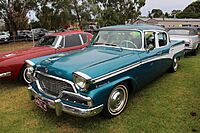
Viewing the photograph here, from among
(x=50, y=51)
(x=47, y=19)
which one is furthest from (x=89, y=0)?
(x=50, y=51)

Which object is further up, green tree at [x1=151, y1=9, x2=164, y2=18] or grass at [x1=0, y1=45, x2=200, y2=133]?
green tree at [x1=151, y1=9, x2=164, y2=18]

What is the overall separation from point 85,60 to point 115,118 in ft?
4.11

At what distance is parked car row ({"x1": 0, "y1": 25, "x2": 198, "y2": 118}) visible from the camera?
11.3ft

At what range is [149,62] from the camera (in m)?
4.90

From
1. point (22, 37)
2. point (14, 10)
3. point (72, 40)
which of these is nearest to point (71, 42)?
point (72, 40)

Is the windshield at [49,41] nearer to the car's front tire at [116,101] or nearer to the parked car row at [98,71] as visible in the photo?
the parked car row at [98,71]

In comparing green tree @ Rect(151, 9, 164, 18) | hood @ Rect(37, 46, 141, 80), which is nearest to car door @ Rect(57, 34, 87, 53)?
hood @ Rect(37, 46, 141, 80)

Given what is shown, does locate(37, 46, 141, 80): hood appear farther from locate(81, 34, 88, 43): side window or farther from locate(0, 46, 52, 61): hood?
locate(81, 34, 88, 43): side window

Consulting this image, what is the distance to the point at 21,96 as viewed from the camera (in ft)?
17.7

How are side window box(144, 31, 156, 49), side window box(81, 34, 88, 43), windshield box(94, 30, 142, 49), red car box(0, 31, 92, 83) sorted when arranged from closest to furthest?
windshield box(94, 30, 142, 49) < side window box(144, 31, 156, 49) < red car box(0, 31, 92, 83) < side window box(81, 34, 88, 43)

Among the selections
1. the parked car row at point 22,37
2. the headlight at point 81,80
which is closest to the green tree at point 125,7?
the parked car row at point 22,37

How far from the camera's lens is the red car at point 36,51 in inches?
222

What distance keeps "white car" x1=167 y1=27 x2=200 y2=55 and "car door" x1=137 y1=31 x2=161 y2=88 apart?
5.02m

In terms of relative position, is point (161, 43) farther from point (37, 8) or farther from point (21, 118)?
point (37, 8)
